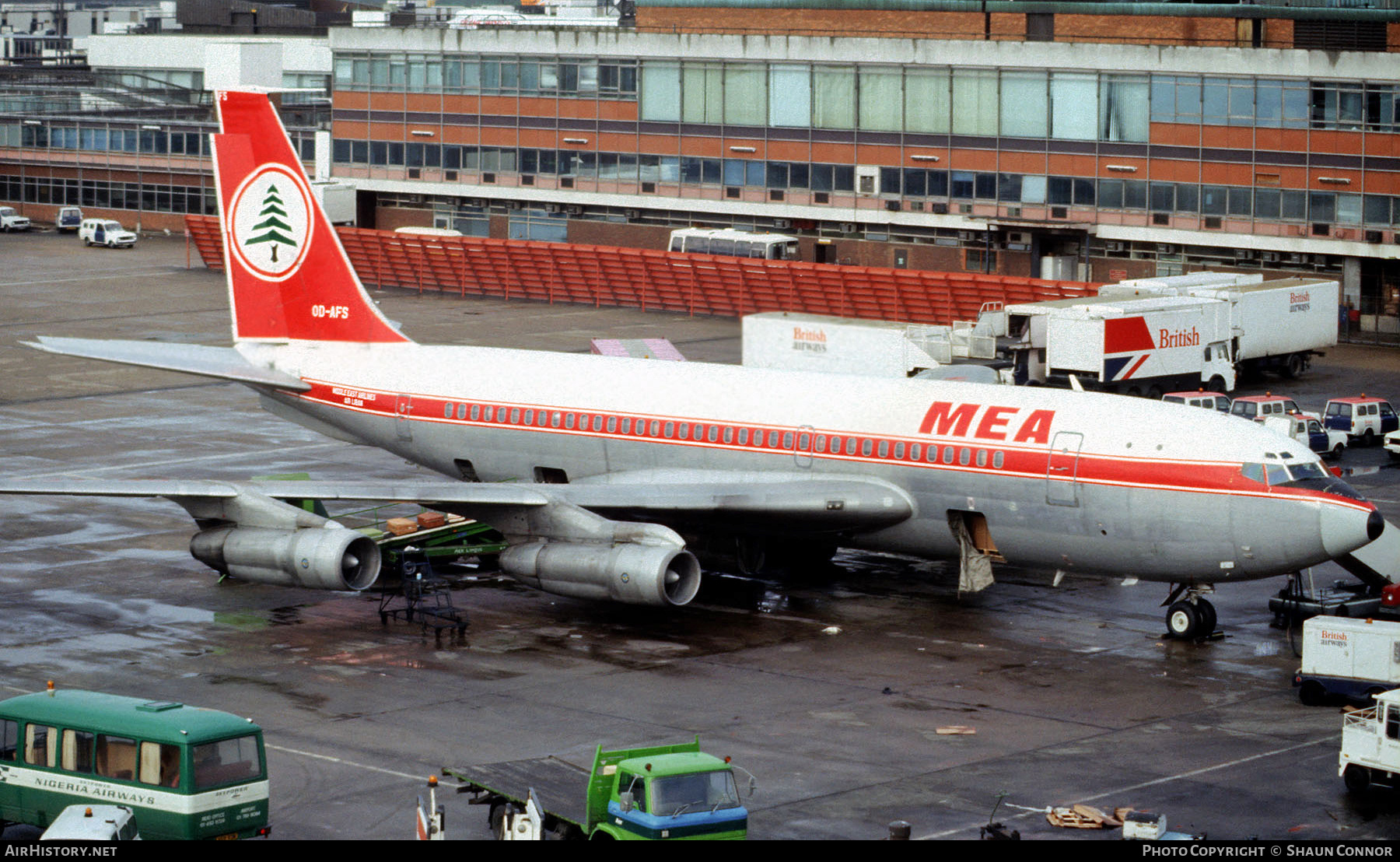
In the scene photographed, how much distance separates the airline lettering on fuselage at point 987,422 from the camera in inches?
1740

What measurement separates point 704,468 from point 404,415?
933 cm

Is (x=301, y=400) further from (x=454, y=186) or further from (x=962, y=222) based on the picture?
(x=454, y=186)

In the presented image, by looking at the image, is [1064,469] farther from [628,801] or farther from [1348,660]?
[628,801]

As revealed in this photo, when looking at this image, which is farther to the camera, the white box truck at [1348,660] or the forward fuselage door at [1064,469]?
the forward fuselage door at [1064,469]

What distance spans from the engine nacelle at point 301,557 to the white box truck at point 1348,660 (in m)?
20.4

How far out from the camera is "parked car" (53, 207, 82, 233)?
479ft

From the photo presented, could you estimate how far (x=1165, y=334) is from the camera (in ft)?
248

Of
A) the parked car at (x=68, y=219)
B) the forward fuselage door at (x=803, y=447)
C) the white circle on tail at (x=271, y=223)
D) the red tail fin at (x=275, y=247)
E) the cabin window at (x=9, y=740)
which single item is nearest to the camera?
the cabin window at (x=9, y=740)

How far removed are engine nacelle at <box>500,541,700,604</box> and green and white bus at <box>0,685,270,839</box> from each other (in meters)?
14.2

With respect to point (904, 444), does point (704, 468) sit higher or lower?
lower

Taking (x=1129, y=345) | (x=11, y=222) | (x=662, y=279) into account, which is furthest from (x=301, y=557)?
(x=11, y=222)

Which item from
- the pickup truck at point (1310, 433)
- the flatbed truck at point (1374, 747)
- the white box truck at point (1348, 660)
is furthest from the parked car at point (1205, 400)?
the flatbed truck at point (1374, 747)

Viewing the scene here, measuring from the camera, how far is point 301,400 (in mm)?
54594

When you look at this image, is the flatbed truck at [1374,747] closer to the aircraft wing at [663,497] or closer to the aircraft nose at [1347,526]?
the aircraft nose at [1347,526]
